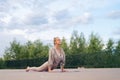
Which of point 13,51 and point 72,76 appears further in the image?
point 13,51

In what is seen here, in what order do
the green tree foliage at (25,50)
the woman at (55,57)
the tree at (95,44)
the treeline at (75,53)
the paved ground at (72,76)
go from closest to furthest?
the paved ground at (72,76) → the woman at (55,57) → the treeline at (75,53) → the tree at (95,44) → the green tree foliage at (25,50)

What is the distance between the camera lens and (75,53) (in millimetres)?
37000

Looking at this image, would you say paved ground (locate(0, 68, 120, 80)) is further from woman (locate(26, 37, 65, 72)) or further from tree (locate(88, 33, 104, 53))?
tree (locate(88, 33, 104, 53))

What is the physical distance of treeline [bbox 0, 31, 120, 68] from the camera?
22.8 m

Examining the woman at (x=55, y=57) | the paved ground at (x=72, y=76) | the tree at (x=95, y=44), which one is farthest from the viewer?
the tree at (x=95, y=44)

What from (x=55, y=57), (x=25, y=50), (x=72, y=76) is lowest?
(x=72, y=76)

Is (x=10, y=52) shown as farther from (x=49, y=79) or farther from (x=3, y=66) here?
(x=49, y=79)

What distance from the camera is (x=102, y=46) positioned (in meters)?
38.0

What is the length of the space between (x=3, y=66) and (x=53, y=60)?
2189cm

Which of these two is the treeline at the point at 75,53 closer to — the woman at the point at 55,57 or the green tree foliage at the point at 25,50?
the green tree foliage at the point at 25,50

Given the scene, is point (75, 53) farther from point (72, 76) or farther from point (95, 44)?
point (72, 76)

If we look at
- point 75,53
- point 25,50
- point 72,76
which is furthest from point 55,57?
point 25,50

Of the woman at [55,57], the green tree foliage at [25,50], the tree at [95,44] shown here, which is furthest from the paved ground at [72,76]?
the green tree foliage at [25,50]

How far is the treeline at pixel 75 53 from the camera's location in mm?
22809
